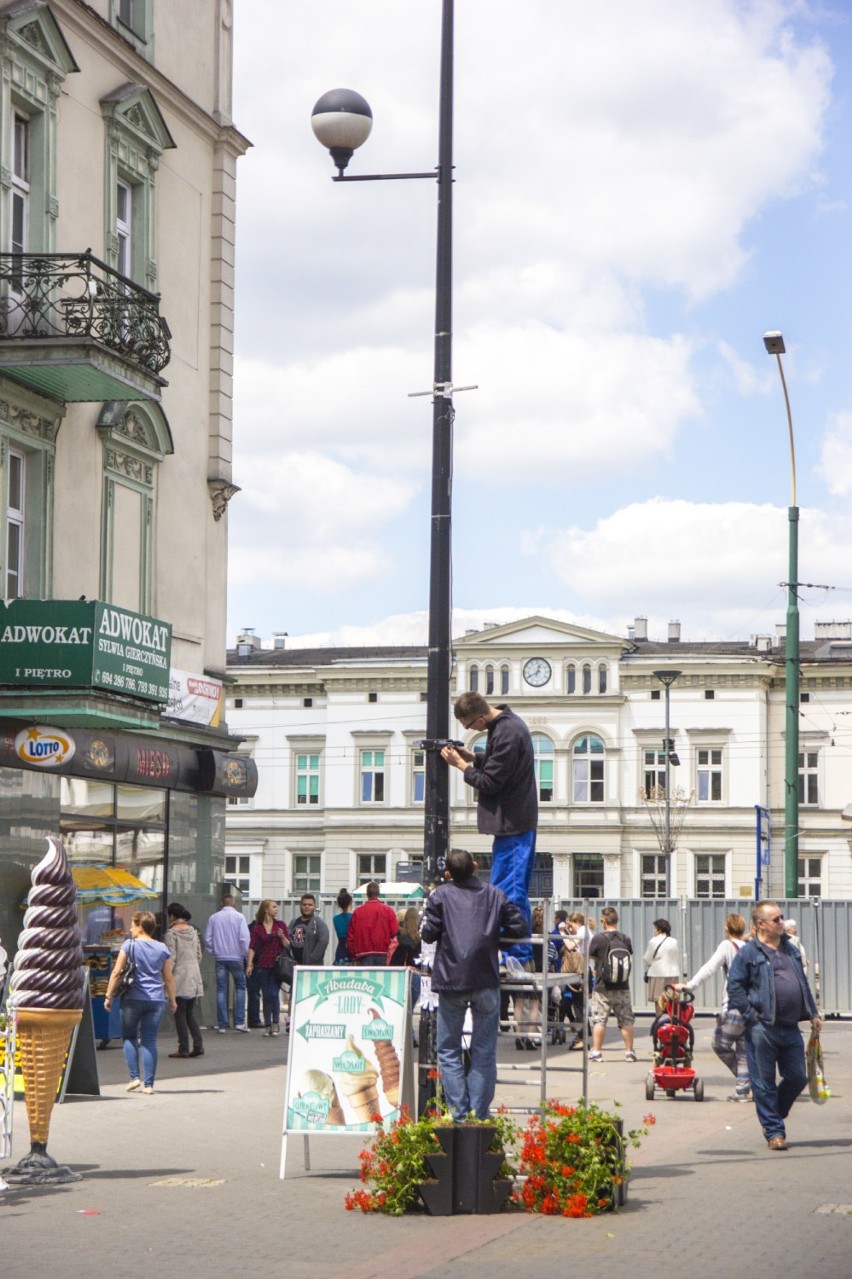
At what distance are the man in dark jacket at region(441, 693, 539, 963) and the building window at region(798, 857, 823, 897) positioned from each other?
63.9 metres

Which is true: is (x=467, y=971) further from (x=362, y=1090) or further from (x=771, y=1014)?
(x=771, y=1014)

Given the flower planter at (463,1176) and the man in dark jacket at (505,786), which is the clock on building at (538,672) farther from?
the flower planter at (463,1176)

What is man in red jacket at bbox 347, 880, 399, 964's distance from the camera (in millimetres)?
25828

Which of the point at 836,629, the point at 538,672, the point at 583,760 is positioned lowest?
the point at 583,760

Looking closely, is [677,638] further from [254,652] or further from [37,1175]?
[37,1175]

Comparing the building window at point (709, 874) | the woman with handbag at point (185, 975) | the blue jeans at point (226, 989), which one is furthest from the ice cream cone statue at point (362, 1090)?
the building window at point (709, 874)

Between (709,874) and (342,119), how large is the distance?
6511 centimetres

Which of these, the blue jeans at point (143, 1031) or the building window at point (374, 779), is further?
the building window at point (374, 779)

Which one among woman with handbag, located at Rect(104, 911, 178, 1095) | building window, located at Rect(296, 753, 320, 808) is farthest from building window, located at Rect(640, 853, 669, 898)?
woman with handbag, located at Rect(104, 911, 178, 1095)

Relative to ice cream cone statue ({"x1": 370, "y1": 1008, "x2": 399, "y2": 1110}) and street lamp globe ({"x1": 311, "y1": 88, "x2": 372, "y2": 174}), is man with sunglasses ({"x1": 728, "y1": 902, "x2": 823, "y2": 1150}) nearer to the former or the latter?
ice cream cone statue ({"x1": 370, "y1": 1008, "x2": 399, "y2": 1110})

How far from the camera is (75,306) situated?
21.8m

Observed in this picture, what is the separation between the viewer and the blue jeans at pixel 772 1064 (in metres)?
13.8

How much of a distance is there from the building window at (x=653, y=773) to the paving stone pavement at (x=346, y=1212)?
58.1 meters

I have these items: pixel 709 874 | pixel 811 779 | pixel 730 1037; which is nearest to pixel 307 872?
pixel 709 874
